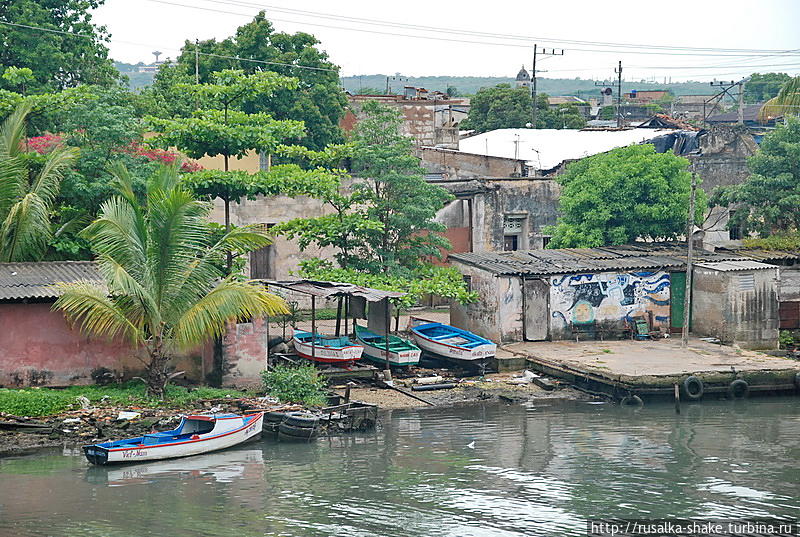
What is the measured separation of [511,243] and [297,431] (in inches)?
739

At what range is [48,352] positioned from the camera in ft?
69.2

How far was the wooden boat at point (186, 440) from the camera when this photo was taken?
58.4 ft

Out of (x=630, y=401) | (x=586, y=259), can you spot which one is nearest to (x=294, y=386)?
(x=630, y=401)

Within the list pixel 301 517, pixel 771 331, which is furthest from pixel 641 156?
pixel 301 517

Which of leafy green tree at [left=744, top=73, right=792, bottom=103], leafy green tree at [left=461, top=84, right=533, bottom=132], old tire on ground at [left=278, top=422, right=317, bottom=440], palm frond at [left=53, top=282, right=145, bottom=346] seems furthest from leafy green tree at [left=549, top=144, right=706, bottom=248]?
leafy green tree at [left=744, top=73, right=792, bottom=103]

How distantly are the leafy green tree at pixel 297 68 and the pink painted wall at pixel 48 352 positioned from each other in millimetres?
20545

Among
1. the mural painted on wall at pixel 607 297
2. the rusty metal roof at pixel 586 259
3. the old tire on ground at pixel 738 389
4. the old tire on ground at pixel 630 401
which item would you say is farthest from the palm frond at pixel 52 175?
the old tire on ground at pixel 738 389

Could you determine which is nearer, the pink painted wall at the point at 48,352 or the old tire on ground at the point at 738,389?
the pink painted wall at the point at 48,352

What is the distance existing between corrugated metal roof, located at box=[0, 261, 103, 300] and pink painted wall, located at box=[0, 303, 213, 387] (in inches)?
15.1

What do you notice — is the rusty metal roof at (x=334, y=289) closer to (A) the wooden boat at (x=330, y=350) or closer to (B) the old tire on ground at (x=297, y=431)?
(A) the wooden boat at (x=330, y=350)

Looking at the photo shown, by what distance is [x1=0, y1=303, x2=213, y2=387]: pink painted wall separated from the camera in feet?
68.4

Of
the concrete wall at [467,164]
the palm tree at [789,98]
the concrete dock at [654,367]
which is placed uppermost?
the palm tree at [789,98]

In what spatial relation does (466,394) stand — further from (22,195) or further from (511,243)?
(511,243)

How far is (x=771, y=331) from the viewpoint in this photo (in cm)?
2795
